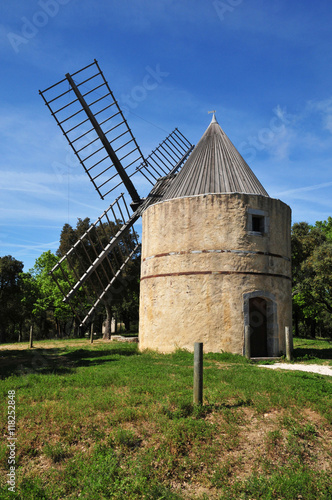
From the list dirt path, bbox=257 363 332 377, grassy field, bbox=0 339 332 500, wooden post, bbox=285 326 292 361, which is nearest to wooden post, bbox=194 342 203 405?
grassy field, bbox=0 339 332 500

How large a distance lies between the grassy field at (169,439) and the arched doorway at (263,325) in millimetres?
5024

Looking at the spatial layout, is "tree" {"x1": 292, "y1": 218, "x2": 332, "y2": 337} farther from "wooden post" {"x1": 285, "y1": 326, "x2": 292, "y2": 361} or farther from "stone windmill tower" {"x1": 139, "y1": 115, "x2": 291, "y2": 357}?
"wooden post" {"x1": 285, "y1": 326, "x2": 292, "y2": 361}

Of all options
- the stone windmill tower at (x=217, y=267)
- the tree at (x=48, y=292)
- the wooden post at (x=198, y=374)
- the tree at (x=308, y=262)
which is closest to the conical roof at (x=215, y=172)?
the stone windmill tower at (x=217, y=267)

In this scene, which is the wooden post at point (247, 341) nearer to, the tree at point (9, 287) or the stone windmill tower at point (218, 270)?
the stone windmill tower at point (218, 270)

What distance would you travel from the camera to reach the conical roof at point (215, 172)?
52.6 ft

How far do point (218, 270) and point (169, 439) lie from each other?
27.8 ft

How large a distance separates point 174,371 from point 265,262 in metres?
6.22

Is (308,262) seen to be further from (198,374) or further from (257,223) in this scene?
(198,374)

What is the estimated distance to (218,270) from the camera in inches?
565

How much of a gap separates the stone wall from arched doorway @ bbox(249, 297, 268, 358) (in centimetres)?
35

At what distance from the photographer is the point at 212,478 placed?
18.7 ft

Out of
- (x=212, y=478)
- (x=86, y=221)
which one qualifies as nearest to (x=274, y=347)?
(x=212, y=478)

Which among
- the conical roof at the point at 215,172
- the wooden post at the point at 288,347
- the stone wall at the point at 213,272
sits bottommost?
the wooden post at the point at 288,347

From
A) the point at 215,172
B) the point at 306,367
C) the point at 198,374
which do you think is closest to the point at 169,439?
the point at 198,374
